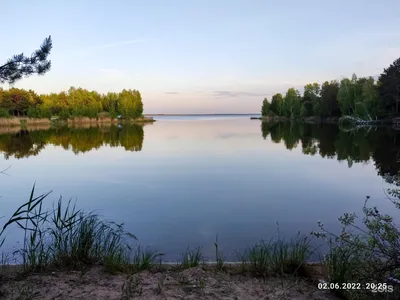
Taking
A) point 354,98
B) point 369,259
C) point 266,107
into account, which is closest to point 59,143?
point 369,259

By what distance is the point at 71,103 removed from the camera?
90875mm

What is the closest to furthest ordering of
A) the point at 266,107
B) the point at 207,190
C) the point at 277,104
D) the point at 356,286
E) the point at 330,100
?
1. the point at 356,286
2. the point at 207,190
3. the point at 330,100
4. the point at 277,104
5. the point at 266,107

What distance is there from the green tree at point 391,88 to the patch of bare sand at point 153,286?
60285mm

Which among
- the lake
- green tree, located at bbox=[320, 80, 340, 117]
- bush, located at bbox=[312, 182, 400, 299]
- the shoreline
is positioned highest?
green tree, located at bbox=[320, 80, 340, 117]

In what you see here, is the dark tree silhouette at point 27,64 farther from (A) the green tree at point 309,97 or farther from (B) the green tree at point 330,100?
(A) the green tree at point 309,97

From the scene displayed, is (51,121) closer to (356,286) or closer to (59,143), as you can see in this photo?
(59,143)

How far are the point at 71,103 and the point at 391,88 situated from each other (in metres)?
76.2

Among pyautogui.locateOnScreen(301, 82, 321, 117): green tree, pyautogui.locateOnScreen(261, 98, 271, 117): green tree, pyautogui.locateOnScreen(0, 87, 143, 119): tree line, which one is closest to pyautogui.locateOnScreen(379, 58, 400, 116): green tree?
pyautogui.locateOnScreen(301, 82, 321, 117): green tree

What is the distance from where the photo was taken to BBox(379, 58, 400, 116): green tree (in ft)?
181

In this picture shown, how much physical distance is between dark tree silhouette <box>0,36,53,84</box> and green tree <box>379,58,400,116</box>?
60.7m

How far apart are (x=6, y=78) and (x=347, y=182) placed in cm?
1239

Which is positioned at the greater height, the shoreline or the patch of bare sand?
the shoreline

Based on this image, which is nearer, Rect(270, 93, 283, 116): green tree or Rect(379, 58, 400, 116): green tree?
Rect(379, 58, 400, 116): green tree

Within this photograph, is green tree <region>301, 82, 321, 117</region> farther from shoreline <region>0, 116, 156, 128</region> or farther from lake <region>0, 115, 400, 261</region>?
lake <region>0, 115, 400, 261</region>
